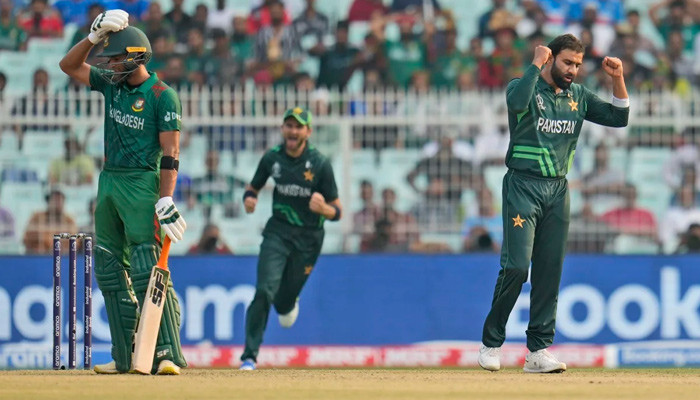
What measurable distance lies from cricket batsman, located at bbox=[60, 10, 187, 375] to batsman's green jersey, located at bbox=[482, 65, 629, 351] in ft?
6.84

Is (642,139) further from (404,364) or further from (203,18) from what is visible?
(203,18)

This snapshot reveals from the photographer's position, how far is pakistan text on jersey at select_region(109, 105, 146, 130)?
861cm

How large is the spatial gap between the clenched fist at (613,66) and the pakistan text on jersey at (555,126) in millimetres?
402

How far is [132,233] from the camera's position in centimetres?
858

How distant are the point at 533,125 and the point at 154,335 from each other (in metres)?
2.73

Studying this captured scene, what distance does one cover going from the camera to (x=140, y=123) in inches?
339

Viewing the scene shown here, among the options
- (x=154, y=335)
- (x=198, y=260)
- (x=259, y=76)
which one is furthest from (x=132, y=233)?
(x=259, y=76)

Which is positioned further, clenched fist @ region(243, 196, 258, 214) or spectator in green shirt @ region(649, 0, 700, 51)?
spectator in green shirt @ region(649, 0, 700, 51)

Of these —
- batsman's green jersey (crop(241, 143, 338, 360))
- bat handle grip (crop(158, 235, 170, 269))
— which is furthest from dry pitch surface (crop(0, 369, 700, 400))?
batsman's green jersey (crop(241, 143, 338, 360))

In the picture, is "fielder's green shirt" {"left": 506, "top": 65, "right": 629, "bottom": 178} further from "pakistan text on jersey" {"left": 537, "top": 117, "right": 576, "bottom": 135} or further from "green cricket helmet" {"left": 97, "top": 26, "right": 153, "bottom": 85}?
"green cricket helmet" {"left": 97, "top": 26, "right": 153, "bottom": 85}

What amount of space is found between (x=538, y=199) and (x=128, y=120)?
263 cm

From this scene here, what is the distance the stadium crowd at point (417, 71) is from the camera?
14242 mm

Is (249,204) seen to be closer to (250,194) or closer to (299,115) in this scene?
(250,194)

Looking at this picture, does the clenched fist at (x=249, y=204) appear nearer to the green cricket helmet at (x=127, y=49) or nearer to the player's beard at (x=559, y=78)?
the green cricket helmet at (x=127, y=49)
